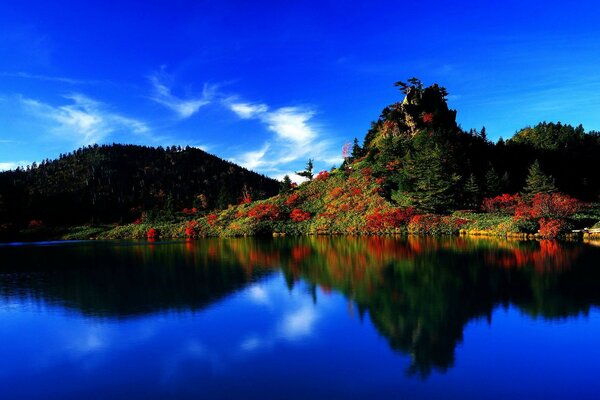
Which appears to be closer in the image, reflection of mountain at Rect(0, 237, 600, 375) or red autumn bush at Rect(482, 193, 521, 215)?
reflection of mountain at Rect(0, 237, 600, 375)

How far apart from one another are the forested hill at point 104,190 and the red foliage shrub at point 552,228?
85.1 m

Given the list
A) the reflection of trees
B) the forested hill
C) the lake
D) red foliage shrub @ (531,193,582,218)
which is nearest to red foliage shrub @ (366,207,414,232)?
red foliage shrub @ (531,193,582,218)

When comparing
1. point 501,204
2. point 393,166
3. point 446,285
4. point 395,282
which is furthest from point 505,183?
point 395,282

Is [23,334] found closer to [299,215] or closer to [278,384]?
[278,384]

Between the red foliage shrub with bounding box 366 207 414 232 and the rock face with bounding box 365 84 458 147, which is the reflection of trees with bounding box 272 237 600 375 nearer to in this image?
the red foliage shrub with bounding box 366 207 414 232

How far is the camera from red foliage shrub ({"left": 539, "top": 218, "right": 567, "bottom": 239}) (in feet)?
135

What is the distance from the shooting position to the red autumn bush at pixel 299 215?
72000 mm

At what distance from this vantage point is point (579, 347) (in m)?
11.9

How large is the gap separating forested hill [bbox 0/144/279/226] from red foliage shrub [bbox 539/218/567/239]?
85.1m

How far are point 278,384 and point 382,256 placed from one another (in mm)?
23805

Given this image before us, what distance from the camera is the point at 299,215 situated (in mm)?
72750

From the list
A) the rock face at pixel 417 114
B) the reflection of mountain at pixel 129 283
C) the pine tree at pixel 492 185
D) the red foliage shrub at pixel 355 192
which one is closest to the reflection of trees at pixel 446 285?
the reflection of mountain at pixel 129 283

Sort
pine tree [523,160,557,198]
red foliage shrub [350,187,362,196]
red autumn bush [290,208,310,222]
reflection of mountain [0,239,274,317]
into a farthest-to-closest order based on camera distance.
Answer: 1. red foliage shrub [350,187,362,196]
2. red autumn bush [290,208,310,222]
3. pine tree [523,160,557,198]
4. reflection of mountain [0,239,274,317]

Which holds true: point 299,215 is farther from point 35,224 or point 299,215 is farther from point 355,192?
point 35,224
